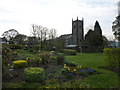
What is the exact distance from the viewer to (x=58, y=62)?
33.6 ft

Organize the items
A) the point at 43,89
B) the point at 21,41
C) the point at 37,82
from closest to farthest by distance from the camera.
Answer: the point at 43,89 < the point at 37,82 < the point at 21,41

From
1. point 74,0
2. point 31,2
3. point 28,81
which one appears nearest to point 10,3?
point 31,2

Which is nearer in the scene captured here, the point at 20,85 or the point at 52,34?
the point at 20,85

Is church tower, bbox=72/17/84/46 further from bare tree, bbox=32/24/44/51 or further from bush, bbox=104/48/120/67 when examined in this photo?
bush, bbox=104/48/120/67

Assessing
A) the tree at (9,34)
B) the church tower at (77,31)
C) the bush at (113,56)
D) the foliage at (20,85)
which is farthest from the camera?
the church tower at (77,31)

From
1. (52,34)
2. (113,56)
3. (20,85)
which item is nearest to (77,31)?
(52,34)

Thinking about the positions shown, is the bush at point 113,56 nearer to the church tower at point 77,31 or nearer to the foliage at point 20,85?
the foliage at point 20,85

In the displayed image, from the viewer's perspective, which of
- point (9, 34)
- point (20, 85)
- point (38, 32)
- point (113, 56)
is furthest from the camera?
point (9, 34)

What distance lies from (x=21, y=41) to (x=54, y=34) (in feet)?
32.8

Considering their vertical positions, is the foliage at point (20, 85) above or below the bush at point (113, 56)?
below

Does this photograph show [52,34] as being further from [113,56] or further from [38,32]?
[113,56]

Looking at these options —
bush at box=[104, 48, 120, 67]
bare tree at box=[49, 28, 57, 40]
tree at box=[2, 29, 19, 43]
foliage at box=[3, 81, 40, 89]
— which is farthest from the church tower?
foliage at box=[3, 81, 40, 89]

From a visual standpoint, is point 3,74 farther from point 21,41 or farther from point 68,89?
point 21,41

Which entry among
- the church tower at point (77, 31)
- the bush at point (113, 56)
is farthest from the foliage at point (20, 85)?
the church tower at point (77, 31)
